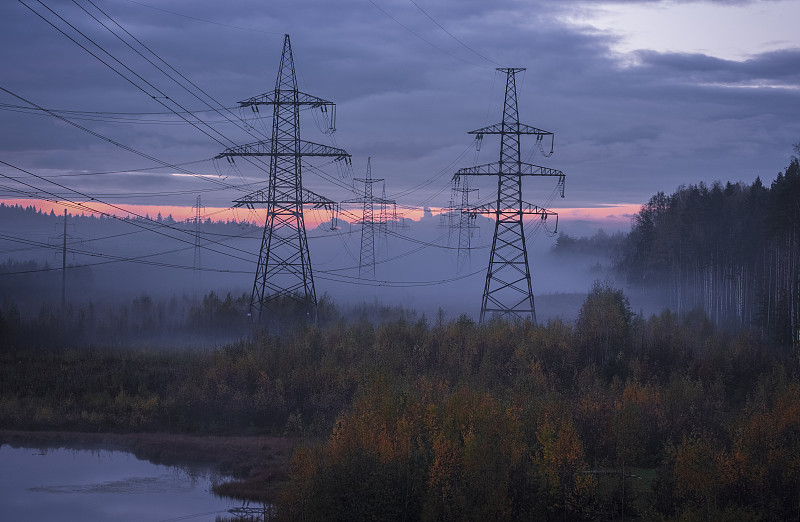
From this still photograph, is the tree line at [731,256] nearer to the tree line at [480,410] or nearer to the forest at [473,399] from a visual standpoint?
the forest at [473,399]

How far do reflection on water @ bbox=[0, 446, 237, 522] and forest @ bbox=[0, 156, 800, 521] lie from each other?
2035 mm

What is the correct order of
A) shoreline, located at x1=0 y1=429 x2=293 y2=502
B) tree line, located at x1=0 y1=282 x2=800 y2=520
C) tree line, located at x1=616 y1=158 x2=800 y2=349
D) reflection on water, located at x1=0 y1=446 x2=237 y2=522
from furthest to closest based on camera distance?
tree line, located at x1=616 y1=158 x2=800 y2=349 → shoreline, located at x1=0 y1=429 x2=293 y2=502 → reflection on water, located at x1=0 y1=446 x2=237 y2=522 → tree line, located at x1=0 y1=282 x2=800 y2=520

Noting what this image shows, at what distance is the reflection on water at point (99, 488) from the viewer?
945 inches

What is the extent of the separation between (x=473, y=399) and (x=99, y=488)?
13.9m

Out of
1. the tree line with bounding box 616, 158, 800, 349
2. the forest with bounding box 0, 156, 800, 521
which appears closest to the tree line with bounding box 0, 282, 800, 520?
the forest with bounding box 0, 156, 800, 521

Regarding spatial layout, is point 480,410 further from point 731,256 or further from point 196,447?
point 731,256

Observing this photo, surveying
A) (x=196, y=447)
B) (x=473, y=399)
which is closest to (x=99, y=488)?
(x=196, y=447)

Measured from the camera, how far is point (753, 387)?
131ft

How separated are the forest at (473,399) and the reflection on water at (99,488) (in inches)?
80.1

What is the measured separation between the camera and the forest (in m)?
21.1

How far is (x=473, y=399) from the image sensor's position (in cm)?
2483

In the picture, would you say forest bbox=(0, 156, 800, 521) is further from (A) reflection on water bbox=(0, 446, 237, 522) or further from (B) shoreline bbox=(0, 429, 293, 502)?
(A) reflection on water bbox=(0, 446, 237, 522)

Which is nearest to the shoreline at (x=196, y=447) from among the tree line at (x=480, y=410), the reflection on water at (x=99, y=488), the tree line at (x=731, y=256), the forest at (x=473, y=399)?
the forest at (x=473, y=399)

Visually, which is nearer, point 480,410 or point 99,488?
point 480,410
